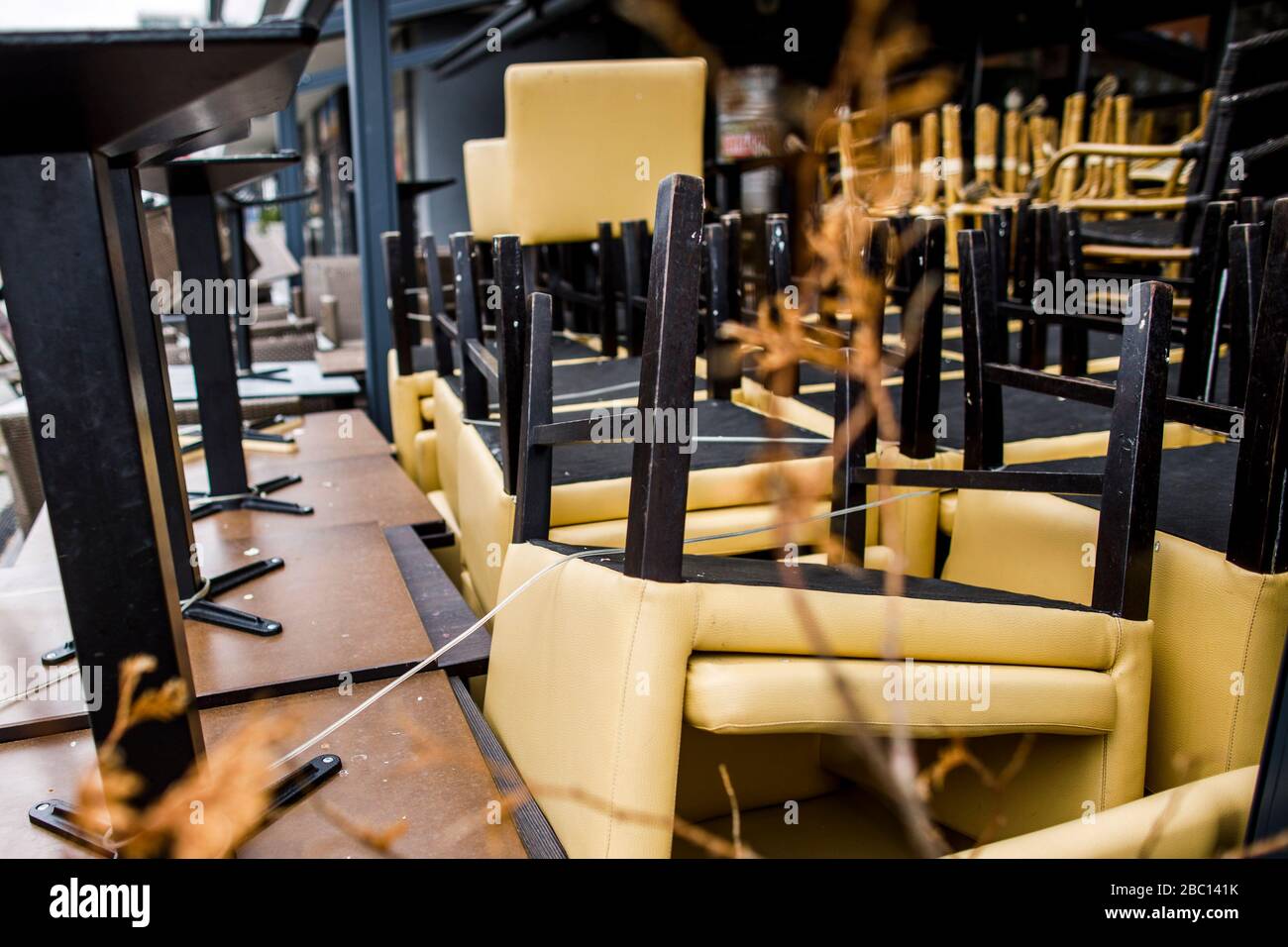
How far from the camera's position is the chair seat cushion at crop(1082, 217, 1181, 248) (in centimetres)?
286

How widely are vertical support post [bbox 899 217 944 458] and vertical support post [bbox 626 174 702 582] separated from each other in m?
0.89

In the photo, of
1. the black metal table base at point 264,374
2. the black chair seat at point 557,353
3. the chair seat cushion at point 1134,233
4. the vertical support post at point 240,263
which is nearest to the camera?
the chair seat cushion at point 1134,233

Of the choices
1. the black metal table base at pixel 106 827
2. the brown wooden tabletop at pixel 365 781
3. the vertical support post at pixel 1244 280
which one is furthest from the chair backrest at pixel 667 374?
the vertical support post at pixel 1244 280

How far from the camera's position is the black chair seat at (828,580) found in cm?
104

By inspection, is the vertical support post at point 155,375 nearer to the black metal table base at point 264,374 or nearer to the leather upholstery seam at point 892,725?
the leather upholstery seam at point 892,725

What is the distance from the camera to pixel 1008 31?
266 inches

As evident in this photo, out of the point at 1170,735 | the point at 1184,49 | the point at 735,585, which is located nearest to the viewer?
the point at 735,585

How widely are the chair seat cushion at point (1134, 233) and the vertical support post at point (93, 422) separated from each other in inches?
114

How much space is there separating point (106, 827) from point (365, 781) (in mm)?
288

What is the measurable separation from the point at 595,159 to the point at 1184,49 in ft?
15.4

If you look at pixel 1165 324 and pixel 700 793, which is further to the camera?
pixel 700 793
